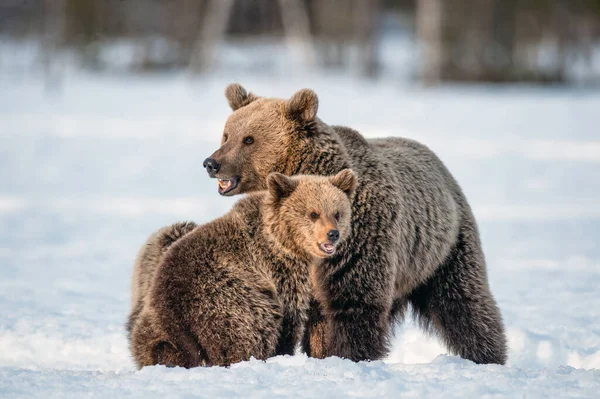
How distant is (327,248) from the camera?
15.9 ft

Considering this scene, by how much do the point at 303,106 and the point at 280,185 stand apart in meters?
0.61

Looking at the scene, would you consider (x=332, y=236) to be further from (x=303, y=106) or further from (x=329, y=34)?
(x=329, y=34)

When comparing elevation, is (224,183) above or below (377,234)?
above

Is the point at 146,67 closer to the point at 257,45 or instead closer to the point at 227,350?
the point at 257,45

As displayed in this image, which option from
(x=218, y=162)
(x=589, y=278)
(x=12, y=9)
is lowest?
(x=589, y=278)

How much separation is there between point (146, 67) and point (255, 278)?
33274 mm

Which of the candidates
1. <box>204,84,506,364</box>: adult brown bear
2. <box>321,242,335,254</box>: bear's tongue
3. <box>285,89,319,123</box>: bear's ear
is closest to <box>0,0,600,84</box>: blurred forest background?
<box>204,84,506,364</box>: adult brown bear

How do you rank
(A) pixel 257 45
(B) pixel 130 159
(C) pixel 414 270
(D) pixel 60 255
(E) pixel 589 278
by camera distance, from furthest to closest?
1. (A) pixel 257 45
2. (B) pixel 130 159
3. (D) pixel 60 255
4. (E) pixel 589 278
5. (C) pixel 414 270

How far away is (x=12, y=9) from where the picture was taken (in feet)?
131

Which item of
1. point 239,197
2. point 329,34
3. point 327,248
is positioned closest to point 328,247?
point 327,248

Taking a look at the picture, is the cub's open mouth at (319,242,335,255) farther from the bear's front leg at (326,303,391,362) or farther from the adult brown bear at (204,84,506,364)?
the bear's front leg at (326,303,391,362)

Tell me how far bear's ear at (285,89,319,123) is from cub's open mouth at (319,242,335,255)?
92 centimetres

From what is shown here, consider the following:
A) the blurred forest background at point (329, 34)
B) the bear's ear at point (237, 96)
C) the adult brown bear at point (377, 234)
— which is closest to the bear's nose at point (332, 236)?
the adult brown bear at point (377, 234)

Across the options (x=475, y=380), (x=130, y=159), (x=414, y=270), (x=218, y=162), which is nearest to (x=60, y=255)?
(x=218, y=162)
